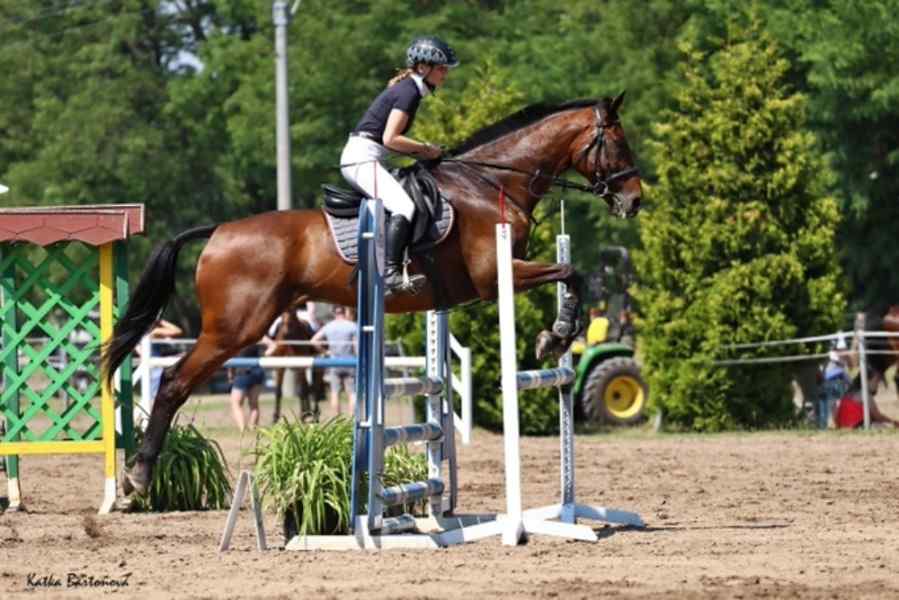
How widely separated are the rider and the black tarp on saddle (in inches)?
3.2

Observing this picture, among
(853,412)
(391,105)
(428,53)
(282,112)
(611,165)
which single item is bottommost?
(853,412)

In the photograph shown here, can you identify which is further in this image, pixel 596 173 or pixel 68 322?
pixel 68 322

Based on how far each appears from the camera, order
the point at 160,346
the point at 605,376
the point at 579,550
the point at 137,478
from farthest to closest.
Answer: the point at 160,346 → the point at 605,376 → the point at 137,478 → the point at 579,550

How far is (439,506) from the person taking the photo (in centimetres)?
1042

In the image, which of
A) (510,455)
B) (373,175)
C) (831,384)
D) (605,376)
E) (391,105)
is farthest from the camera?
(605,376)

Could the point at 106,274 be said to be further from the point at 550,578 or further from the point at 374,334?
the point at 550,578

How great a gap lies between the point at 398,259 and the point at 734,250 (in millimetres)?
10043

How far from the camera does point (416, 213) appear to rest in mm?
10570

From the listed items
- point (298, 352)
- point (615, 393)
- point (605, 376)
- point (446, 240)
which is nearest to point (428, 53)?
point (446, 240)

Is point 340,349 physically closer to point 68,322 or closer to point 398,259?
point 68,322

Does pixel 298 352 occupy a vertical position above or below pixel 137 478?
above

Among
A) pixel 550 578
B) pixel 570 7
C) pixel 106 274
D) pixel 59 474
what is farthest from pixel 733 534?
pixel 570 7

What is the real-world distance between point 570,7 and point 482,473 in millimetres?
21383

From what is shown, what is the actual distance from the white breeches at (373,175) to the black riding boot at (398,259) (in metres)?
0.07
